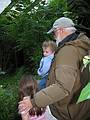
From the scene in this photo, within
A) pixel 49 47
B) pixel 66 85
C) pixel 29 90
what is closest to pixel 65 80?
pixel 66 85

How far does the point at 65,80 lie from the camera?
3.56m

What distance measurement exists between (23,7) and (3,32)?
167cm

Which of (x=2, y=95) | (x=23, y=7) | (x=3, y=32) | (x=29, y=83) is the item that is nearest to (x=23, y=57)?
(x=3, y=32)

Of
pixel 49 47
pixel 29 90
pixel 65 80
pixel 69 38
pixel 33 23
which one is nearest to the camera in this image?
pixel 65 80

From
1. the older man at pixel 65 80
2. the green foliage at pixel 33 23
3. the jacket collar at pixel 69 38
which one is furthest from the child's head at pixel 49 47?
the green foliage at pixel 33 23

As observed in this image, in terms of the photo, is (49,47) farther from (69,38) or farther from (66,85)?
(66,85)

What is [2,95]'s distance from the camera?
23.3ft

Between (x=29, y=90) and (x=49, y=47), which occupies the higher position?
(x=29, y=90)

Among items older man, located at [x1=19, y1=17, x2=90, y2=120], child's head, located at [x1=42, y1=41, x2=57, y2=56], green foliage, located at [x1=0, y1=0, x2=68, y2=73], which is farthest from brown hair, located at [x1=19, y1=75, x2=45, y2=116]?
green foliage, located at [x1=0, y1=0, x2=68, y2=73]

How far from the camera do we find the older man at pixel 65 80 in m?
3.59

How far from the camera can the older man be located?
359cm

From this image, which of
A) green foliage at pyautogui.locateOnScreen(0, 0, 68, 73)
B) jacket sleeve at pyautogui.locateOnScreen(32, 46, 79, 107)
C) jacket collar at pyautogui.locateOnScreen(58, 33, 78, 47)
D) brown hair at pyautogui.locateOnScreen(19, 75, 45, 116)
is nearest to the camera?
jacket sleeve at pyautogui.locateOnScreen(32, 46, 79, 107)

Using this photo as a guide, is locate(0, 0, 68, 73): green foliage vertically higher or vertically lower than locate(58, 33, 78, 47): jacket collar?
lower

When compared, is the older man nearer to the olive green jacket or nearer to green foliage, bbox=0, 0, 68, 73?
the olive green jacket
